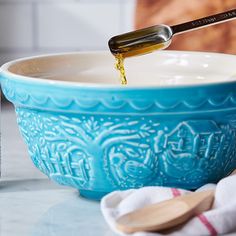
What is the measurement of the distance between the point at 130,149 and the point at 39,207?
0.15 meters

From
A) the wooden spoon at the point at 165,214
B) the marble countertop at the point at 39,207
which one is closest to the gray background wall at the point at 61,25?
the marble countertop at the point at 39,207

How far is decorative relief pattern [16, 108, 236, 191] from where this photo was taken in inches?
34.6

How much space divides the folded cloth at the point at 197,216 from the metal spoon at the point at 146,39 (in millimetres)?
219

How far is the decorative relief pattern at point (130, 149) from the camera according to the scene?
0.88 meters

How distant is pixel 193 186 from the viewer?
3.04 feet

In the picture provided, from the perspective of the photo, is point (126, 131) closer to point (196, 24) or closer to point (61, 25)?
point (196, 24)

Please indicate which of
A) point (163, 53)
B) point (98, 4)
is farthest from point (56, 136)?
point (98, 4)

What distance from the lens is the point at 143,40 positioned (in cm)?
104

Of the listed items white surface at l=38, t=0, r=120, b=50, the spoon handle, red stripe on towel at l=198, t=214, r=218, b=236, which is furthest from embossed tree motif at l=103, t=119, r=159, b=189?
white surface at l=38, t=0, r=120, b=50

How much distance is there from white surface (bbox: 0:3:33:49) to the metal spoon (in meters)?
0.73

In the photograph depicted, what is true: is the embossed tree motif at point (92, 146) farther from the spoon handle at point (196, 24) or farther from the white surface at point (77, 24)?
the white surface at point (77, 24)

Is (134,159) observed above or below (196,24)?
below

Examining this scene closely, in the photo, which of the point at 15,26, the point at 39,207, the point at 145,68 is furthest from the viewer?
the point at 15,26

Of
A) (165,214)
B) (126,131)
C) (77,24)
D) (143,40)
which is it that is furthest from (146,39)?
(77,24)
